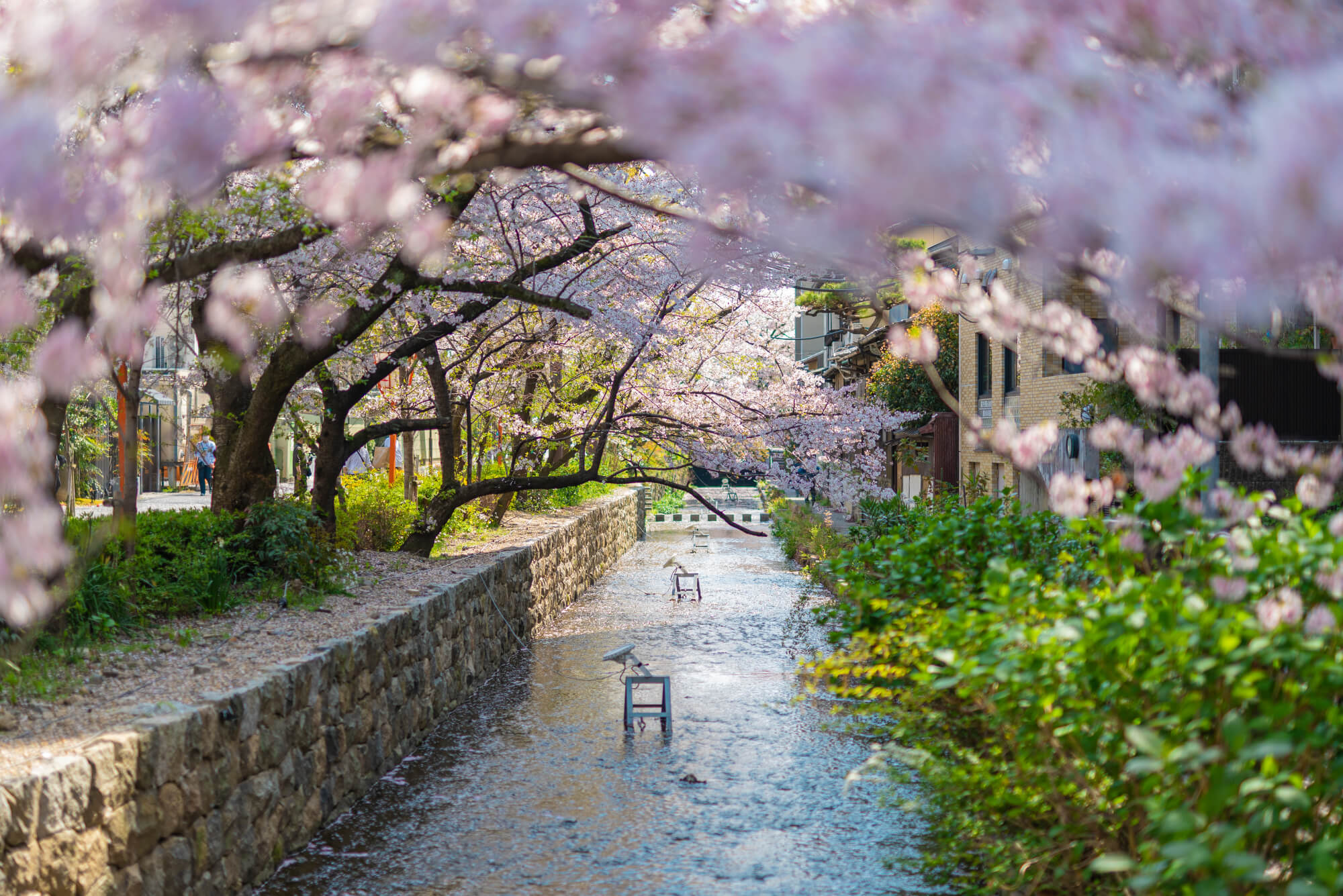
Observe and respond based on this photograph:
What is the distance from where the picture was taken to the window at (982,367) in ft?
77.0

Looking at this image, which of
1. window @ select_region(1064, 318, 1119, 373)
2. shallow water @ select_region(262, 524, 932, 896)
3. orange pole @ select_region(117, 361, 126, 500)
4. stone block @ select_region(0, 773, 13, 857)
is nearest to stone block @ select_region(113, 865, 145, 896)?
stone block @ select_region(0, 773, 13, 857)

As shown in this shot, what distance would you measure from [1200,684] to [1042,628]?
0.56m

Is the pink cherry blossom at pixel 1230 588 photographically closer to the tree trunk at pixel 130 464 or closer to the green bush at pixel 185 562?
the green bush at pixel 185 562

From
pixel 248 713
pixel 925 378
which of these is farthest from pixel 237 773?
pixel 925 378

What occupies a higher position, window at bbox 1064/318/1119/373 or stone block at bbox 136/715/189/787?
window at bbox 1064/318/1119/373

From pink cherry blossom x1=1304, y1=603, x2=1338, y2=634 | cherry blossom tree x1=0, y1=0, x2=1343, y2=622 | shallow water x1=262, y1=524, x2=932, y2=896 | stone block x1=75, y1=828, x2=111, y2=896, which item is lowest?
shallow water x1=262, y1=524, x2=932, y2=896

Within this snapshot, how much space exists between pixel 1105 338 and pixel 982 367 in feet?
21.0

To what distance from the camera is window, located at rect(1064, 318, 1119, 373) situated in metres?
16.7

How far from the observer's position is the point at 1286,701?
3.05m

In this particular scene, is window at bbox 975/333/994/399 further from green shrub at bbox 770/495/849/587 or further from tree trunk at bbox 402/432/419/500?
tree trunk at bbox 402/432/419/500

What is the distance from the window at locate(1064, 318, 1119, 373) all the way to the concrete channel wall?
10342 millimetres

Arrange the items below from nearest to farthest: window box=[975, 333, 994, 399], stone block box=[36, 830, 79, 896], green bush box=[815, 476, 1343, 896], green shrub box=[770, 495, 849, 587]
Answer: green bush box=[815, 476, 1343, 896]
stone block box=[36, 830, 79, 896]
green shrub box=[770, 495, 849, 587]
window box=[975, 333, 994, 399]

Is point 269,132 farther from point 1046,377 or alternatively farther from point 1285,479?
point 1046,377

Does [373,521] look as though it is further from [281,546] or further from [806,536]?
[806,536]
